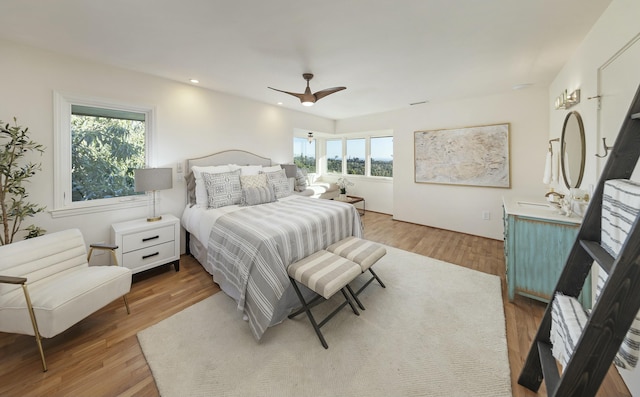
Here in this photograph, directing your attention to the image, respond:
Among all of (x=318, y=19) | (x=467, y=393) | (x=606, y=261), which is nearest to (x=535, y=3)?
(x=318, y=19)

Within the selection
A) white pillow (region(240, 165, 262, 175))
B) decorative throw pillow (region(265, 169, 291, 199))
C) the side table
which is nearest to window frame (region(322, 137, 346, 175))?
the side table

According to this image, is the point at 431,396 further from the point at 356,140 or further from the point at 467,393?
the point at 356,140

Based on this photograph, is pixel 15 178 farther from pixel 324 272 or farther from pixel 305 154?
pixel 305 154

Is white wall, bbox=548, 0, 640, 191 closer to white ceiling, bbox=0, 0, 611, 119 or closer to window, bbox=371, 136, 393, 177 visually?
white ceiling, bbox=0, 0, 611, 119

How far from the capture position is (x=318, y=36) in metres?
2.15

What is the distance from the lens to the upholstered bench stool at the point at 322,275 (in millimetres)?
Answer: 1821

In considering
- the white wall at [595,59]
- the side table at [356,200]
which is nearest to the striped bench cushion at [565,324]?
the white wall at [595,59]

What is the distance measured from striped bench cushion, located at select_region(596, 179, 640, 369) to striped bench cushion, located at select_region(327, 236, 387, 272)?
145 centimetres

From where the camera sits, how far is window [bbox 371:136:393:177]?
5859mm

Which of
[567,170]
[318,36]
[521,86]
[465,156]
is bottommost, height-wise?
[567,170]

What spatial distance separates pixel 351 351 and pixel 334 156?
569 centimetres

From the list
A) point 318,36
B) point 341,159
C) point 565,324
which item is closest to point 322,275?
point 565,324

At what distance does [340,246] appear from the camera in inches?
A: 97.9

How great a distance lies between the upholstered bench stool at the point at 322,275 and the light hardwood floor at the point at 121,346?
0.85m
